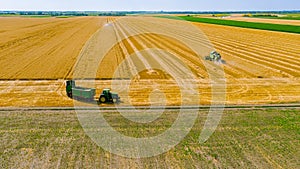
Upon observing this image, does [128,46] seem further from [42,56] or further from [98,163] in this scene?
[98,163]

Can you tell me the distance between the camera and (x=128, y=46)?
3956cm

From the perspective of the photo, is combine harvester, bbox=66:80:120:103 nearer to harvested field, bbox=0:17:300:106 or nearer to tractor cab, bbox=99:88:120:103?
tractor cab, bbox=99:88:120:103

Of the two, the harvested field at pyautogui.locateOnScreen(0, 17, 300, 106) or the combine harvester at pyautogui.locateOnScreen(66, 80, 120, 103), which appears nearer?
the combine harvester at pyautogui.locateOnScreen(66, 80, 120, 103)

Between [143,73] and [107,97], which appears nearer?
[107,97]

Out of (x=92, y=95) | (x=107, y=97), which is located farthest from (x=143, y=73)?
(x=92, y=95)

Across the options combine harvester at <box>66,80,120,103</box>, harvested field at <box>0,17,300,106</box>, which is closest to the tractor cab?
combine harvester at <box>66,80,120,103</box>

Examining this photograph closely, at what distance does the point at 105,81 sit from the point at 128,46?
18121mm

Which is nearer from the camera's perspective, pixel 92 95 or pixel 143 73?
pixel 92 95

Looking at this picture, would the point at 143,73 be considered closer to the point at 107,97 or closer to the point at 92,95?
the point at 107,97

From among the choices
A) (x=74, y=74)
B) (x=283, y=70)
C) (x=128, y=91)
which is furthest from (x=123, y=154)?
(x=283, y=70)

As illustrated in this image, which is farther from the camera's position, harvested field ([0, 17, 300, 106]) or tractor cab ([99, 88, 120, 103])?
harvested field ([0, 17, 300, 106])

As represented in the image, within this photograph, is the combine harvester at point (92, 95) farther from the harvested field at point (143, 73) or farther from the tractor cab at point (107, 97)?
the harvested field at point (143, 73)

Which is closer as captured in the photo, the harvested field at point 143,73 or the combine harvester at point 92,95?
the combine harvester at point 92,95

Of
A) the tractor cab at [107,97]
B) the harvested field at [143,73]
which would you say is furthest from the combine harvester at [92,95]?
the harvested field at [143,73]
